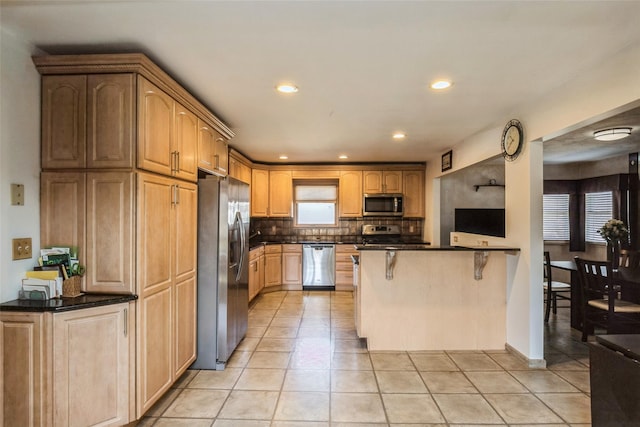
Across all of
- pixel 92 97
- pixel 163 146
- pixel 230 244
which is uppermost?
pixel 92 97

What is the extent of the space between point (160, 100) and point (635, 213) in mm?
6246

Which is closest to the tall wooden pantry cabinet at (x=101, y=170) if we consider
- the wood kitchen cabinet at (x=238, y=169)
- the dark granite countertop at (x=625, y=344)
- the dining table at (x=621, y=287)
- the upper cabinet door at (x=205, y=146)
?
the upper cabinet door at (x=205, y=146)

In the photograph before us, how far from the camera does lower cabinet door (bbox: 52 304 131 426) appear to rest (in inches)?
71.3

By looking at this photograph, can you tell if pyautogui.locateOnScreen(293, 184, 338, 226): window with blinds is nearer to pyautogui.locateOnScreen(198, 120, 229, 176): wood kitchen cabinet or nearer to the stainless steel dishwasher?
the stainless steel dishwasher

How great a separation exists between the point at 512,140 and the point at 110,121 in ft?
11.1

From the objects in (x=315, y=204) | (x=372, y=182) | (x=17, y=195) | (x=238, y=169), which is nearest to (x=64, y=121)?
(x=17, y=195)

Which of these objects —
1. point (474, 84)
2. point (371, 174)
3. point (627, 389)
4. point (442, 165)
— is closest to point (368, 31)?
point (474, 84)

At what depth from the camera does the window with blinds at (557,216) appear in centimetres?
623

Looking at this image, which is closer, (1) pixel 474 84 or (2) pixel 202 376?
(1) pixel 474 84

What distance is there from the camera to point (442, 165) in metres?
5.32

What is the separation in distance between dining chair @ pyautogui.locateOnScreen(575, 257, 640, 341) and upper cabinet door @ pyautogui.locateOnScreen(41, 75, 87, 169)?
4.61 m

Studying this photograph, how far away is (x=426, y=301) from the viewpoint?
349 centimetres

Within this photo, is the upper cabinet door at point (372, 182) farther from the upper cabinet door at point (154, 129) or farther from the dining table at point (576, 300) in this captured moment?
the upper cabinet door at point (154, 129)

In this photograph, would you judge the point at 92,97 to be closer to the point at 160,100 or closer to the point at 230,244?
the point at 160,100
